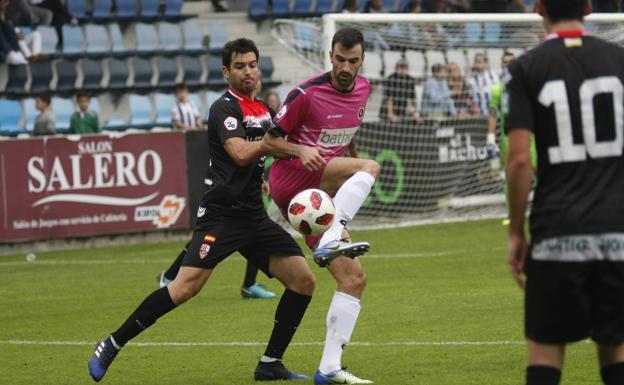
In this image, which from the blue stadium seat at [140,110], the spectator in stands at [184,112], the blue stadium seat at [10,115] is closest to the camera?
the blue stadium seat at [10,115]

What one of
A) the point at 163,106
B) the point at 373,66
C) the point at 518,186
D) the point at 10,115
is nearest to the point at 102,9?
the point at 163,106

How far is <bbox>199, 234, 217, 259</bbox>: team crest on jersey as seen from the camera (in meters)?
8.04

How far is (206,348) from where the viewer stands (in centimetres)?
969

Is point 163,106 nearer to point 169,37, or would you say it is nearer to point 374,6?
point 169,37

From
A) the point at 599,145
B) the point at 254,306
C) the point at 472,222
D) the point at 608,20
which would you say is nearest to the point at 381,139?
the point at 472,222

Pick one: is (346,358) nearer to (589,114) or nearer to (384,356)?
(384,356)

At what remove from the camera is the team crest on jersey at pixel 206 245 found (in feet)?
26.4

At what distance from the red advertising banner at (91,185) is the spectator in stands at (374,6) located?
8578 millimetres

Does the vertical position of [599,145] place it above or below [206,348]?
above

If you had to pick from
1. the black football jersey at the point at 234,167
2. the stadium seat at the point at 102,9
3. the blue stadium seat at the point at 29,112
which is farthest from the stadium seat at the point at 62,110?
the black football jersey at the point at 234,167

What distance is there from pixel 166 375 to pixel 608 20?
12.3m

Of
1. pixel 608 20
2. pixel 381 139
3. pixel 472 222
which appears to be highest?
pixel 608 20

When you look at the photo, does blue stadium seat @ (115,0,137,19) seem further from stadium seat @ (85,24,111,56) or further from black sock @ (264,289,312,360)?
black sock @ (264,289,312,360)

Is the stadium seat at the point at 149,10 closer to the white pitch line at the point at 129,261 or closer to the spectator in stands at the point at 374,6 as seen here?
the spectator in stands at the point at 374,6
